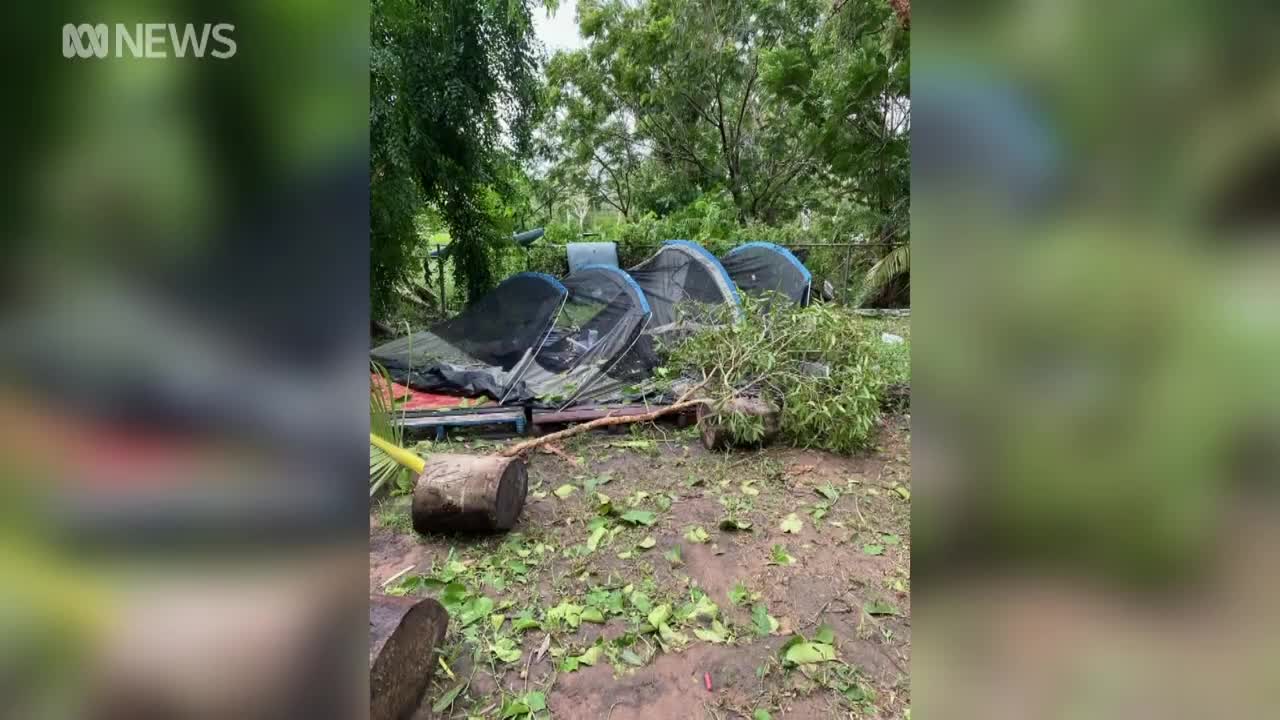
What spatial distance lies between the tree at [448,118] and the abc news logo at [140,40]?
5.38 m

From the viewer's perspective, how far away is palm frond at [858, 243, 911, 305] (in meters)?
10.8

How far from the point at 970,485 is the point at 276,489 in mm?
744

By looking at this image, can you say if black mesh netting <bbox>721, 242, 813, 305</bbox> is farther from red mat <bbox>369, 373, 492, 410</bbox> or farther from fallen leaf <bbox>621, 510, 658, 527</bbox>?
fallen leaf <bbox>621, 510, 658, 527</bbox>

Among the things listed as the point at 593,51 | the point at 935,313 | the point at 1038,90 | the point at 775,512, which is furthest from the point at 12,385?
the point at 593,51

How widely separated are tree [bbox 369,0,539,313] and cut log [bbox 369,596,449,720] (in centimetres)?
487

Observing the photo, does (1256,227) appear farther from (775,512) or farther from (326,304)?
(775,512)

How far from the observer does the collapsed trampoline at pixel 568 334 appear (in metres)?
6.07

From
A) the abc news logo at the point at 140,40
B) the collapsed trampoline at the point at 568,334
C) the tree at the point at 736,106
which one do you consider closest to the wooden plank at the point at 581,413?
the collapsed trampoline at the point at 568,334

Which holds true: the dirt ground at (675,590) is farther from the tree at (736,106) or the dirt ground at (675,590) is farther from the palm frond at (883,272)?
the tree at (736,106)

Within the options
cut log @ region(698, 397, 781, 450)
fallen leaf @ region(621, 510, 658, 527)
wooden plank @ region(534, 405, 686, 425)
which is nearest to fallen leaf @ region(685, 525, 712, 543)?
fallen leaf @ region(621, 510, 658, 527)

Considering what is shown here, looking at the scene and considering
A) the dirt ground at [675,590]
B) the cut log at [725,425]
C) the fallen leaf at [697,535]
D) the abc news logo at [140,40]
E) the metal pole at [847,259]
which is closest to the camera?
the abc news logo at [140,40]

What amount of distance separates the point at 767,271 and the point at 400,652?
25.7ft

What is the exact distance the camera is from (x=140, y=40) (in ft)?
2.42

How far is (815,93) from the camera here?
493 inches
